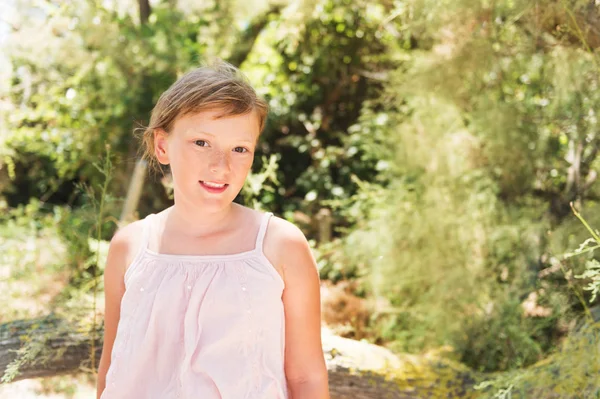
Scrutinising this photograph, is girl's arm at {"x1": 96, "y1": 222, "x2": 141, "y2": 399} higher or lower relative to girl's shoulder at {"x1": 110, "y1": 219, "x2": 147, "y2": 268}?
lower

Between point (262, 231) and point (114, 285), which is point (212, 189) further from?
point (114, 285)

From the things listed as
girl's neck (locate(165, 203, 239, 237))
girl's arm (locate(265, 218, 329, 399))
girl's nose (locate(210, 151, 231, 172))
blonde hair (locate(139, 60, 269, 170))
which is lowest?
girl's arm (locate(265, 218, 329, 399))

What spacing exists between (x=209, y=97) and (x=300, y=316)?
445 millimetres

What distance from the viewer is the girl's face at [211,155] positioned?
48.6 inches

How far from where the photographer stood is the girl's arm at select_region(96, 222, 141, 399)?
1370mm

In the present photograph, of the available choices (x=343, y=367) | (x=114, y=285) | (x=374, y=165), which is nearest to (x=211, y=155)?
(x=114, y=285)

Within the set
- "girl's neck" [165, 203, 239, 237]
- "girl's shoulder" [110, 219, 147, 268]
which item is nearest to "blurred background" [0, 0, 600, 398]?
"girl's shoulder" [110, 219, 147, 268]

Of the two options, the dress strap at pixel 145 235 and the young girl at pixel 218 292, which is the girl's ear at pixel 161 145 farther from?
the dress strap at pixel 145 235

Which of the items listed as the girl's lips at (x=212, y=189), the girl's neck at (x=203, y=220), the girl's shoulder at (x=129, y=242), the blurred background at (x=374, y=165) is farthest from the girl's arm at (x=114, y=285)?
the blurred background at (x=374, y=165)

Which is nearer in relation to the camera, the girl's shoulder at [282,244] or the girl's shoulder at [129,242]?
the girl's shoulder at [282,244]

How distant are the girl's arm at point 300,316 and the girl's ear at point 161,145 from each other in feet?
0.90

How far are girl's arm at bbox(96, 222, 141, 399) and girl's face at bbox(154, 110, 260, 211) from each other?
202mm

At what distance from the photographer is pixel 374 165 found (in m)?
4.52

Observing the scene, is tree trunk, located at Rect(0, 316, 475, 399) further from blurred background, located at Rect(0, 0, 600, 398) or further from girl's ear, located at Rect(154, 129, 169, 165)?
girl's ear, located at Rect(154, 129, 169, 165)
